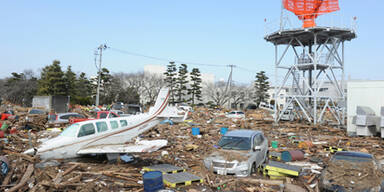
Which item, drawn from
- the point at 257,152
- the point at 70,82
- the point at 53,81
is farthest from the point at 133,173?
the point at 70,82

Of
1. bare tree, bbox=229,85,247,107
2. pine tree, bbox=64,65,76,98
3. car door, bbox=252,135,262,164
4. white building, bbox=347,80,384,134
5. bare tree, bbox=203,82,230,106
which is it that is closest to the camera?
car door, bbox=252,135,262,164

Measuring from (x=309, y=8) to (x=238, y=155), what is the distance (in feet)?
64.2

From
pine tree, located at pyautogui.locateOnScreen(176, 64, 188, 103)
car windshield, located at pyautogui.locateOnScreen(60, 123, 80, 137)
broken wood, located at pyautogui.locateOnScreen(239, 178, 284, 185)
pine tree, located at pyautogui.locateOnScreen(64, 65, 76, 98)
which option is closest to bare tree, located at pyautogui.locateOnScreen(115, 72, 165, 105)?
pine tree, located at pyautogui.locateOnScreen(176, 64, 188, 103)

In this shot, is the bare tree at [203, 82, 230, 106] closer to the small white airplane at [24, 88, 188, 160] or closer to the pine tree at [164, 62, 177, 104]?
the pine tree at [164, 62, 177, 104]

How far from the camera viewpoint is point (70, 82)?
51.1m

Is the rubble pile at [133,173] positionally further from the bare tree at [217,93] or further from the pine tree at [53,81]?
the bare tree at [217,93]

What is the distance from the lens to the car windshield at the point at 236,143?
9.71m

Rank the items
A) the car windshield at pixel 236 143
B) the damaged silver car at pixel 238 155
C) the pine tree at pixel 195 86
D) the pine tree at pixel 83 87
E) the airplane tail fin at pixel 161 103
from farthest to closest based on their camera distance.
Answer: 1. the pine tree at pixel 195 86
2. the pine tree at pixel 83 87
3. the airplane tail fin at pixel 161 103
4. the car windshield at pixel 236 143
5. the damaged silver car at pixel 238 155

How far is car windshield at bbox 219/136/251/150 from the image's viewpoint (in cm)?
971

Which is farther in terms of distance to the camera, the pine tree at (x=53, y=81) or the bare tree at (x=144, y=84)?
the bare tree at (x=144, y=84)

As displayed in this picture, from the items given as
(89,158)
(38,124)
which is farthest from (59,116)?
(89,158)

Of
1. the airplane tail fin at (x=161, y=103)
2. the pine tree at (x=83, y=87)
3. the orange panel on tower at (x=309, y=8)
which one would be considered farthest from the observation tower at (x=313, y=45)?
the pine tree at (x=83, y=87)

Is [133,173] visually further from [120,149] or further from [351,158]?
[351,158]

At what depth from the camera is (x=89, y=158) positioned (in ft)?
35.5
